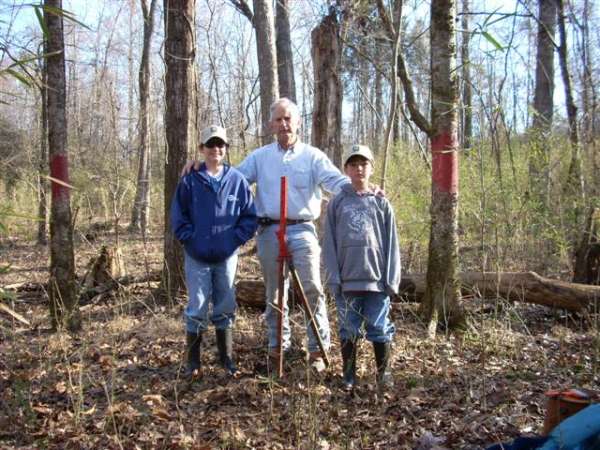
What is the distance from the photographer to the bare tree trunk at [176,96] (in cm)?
594

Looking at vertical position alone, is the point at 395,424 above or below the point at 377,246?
below

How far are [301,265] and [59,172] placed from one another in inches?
98.6

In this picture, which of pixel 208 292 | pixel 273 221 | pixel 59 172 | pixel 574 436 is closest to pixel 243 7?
pixel 59 172

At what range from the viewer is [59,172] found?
4.86 m

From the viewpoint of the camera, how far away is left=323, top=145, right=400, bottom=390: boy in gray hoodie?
3.72 meters

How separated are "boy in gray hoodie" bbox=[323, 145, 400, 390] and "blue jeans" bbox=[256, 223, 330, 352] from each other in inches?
9.8

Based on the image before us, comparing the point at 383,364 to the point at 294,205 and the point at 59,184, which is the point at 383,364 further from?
the point at 59,184

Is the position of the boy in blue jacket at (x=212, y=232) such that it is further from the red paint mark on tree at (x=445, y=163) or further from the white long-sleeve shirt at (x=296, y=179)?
the red paint mark on tree at (x=445, y=163)

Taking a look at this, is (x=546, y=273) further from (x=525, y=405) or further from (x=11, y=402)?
(x=11, y=402)

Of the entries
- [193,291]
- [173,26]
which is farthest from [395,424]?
[173,26]

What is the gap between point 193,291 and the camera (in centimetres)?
396

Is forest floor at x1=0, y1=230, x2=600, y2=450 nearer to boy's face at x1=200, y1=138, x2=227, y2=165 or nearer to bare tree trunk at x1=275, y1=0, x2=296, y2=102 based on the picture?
boy's face at x1=200, y1=138, x2=227, y2=165

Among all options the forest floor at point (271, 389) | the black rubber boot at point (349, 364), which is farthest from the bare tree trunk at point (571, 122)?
the black rubber boot at point (349, 364)

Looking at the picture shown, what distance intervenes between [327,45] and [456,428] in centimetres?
495
